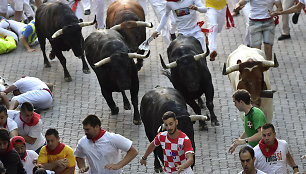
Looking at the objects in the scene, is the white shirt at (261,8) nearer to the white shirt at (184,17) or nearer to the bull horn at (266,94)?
the white shirt at (184,17)

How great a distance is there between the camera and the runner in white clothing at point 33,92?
14.5 metres

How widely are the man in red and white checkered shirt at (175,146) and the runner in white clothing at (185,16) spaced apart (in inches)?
213

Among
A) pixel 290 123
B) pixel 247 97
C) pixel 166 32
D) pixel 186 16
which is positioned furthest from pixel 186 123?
pixel 166 32

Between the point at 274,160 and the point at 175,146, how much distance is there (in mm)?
1352

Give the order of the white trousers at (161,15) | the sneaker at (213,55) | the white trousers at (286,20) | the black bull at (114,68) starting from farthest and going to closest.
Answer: the white trousers at (286,20)
the white trousers at (161,15)
the sneaker at (213,55)
the black bull at (114,68)

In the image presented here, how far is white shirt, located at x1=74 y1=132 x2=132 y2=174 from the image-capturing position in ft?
32.5

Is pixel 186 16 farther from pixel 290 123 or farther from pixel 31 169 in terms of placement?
pixel 31 169

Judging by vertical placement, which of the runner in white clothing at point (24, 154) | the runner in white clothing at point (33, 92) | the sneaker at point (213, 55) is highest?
the runner in white clothing at point (24, 154)

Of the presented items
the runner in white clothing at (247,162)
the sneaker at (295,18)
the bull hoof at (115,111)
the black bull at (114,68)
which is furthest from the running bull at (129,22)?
the runner in white clothing at (247,162)

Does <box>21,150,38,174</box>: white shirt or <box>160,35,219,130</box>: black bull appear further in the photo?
<box>160,35,219,130</box>: black bull

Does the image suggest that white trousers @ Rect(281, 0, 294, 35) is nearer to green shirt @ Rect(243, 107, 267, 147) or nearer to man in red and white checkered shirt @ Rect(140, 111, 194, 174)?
green shirt @ Rect(243, 107, 267, 147)

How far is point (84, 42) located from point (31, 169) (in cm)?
599

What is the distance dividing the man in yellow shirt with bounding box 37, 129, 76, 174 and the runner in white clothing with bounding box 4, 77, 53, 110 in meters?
4.43

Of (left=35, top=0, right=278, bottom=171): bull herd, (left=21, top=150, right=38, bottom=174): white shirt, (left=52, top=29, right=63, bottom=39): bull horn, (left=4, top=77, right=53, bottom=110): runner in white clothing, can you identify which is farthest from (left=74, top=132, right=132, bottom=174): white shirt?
(left=52, top=29, right=63, bottom=39): bull horn
